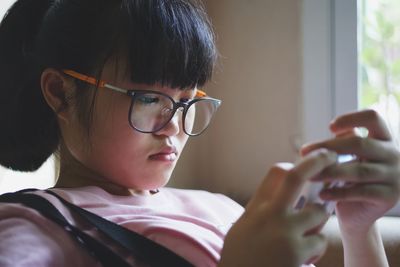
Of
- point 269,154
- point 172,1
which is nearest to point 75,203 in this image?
point 172,1

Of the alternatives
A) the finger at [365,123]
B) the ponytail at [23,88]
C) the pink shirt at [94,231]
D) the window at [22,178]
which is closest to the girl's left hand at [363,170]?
the finger at [365,123]

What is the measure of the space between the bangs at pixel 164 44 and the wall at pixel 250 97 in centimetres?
61

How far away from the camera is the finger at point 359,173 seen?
1.78ft

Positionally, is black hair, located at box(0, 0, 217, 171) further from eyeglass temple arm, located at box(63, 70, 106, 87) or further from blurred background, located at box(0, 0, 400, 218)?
blurred background, located at box(0, 0, 400, 218)

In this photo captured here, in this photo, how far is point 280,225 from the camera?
0.52 m

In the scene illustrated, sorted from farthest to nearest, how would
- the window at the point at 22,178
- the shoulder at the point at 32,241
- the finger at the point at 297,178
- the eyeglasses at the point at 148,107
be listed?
the window at the point at 22,178 < the eyeglasses at the point at 148,107 < the shoulder at the point at 32,241 < the finger at the point at 297,178

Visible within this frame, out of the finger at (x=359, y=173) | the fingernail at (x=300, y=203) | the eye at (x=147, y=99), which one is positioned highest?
the eye at (x=147, y=99)

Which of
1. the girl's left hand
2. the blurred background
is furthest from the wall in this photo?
the girl's left hand

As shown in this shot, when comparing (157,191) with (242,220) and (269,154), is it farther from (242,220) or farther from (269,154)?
(269,154)

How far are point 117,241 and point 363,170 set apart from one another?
1.05 ft

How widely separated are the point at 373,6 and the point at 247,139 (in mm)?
507

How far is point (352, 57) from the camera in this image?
1.39 metres

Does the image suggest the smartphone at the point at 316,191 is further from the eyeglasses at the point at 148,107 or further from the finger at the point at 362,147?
the eyeglasses at the point at 148,107

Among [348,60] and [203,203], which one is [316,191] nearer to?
[203,203]
